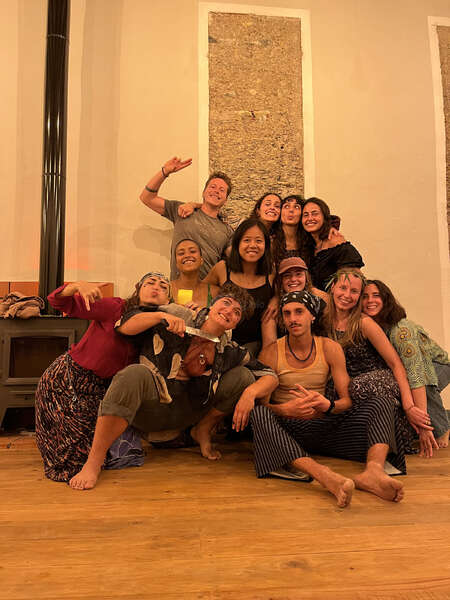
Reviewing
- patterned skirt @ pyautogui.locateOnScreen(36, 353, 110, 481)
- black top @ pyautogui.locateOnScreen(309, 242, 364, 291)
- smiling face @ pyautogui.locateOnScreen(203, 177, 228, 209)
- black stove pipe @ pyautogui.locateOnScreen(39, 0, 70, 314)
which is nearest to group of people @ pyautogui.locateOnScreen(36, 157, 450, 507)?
patterned skirt @ pyautogui.locateOnScreen(36, 353, 110, 481)

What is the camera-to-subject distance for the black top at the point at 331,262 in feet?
9.19

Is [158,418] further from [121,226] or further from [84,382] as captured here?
[121,226]

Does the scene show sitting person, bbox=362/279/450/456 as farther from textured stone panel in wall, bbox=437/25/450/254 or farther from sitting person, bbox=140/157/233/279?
textured stone panel in wall, bbox=437/25/450/254

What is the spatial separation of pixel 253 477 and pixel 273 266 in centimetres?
129

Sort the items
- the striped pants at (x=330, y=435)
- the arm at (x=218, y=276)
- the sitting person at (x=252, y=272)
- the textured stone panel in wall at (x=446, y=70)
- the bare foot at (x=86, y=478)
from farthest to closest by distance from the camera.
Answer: the textured stone panel in wall at (x=446, y=70) < the arm at (x=218, y=276) < the sitting person at (x=252, y=272) < the striped pants at (x=330, y=435) < the bare foot at (x=86, y=478)

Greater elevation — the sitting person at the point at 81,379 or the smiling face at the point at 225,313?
the smiling face at the point at 225,313

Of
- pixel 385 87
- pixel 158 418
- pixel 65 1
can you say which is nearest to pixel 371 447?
pixel 158 418

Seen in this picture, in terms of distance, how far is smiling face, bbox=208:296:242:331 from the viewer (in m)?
1.99

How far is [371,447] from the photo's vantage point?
5.97ft

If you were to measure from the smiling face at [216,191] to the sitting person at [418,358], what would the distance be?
4.01ft

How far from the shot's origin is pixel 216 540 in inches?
48.8

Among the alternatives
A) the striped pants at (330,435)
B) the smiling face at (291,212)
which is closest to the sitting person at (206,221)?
the smiling face at (291,212)

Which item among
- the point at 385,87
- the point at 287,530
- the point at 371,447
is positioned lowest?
the point at 287,530

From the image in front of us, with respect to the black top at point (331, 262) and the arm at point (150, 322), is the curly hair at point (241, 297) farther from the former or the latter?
the black top at point (331, 262)
